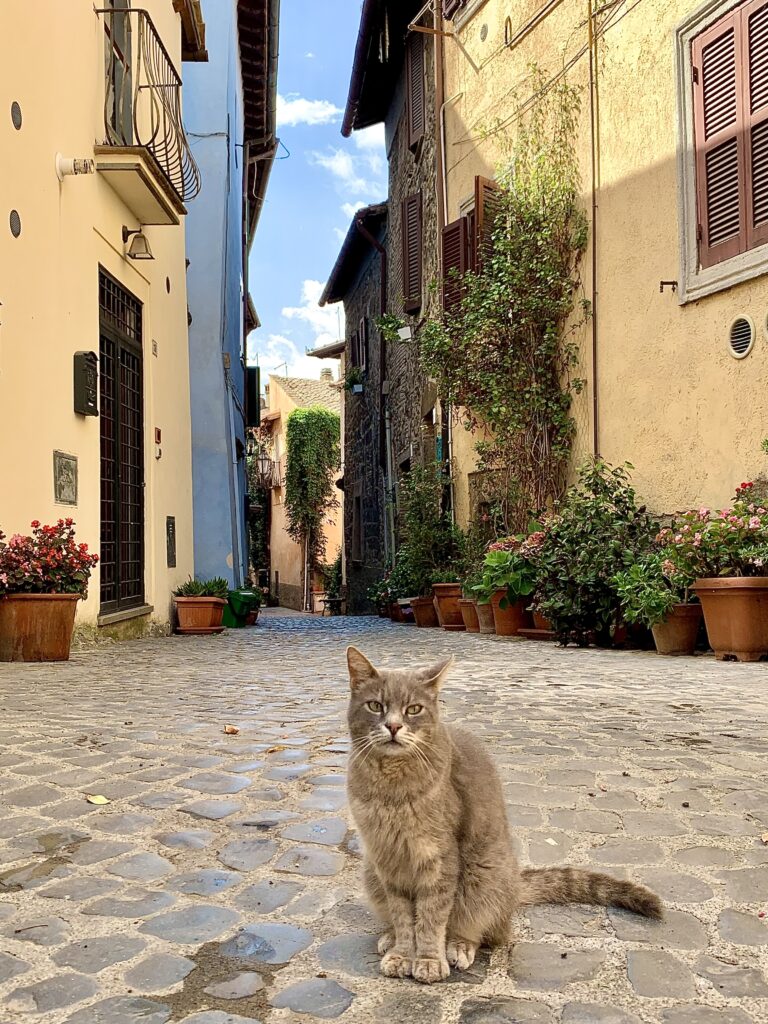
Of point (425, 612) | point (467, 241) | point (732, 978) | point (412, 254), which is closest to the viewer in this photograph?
point (732, 978)

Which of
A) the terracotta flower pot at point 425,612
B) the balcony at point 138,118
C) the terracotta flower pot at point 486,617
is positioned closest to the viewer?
the balcony at point 138,118

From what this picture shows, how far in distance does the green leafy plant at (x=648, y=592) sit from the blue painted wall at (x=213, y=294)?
7.78m

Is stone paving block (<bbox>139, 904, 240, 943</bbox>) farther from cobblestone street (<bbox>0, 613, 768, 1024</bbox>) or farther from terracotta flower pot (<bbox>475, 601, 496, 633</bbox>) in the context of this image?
terracotta flower pot (<bbox>475, 601, 496, 633</bbox>)

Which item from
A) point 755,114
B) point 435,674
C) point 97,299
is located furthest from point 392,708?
point 97,299

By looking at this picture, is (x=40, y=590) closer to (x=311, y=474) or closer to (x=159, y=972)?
(x=159, y=972)

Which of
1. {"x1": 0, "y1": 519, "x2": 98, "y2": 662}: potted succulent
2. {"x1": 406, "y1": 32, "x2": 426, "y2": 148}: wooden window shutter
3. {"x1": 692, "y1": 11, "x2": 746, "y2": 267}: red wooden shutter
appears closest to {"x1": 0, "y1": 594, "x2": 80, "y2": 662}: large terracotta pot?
{"x1": 0, "y1": 519, "x2": 98, "y2": 662}: potted succulent

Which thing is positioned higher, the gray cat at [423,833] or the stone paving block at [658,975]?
the gray cat at [423,833]

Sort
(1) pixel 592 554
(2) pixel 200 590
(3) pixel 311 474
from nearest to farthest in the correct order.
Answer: (1) pixel 592 554
(2) pixel 200 590
(3) pixel 311 474

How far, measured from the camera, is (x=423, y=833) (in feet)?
6.25

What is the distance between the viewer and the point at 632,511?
8281 millimetres

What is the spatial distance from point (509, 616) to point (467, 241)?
16.2ft

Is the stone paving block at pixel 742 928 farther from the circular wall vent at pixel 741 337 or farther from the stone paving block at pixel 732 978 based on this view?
the circular wall vent at pixel 741 337

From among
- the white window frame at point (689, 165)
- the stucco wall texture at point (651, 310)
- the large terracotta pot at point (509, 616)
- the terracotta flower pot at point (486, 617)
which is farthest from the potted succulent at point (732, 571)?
the terracotta flower pot at point (486, 617)

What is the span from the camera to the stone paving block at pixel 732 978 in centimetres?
179
